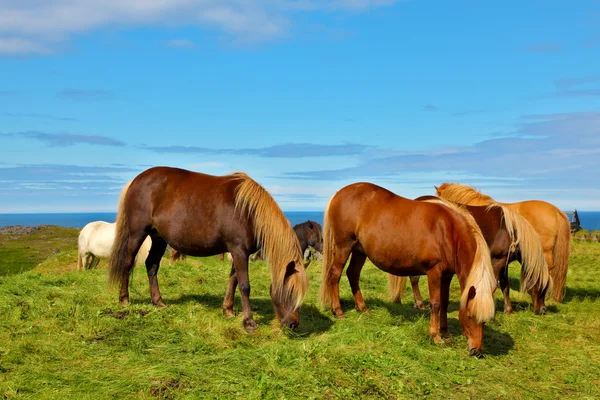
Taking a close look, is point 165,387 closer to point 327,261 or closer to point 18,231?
point 327,261

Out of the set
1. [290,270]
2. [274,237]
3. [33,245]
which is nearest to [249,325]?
[290,270]

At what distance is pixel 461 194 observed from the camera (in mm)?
12258

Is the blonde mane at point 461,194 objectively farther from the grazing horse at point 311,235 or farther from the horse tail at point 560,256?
the grazing horse at point 311,235

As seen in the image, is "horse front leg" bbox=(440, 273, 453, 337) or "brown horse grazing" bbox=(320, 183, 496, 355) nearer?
"brown horse grazing" bbox=(320, 183, 496, 355)

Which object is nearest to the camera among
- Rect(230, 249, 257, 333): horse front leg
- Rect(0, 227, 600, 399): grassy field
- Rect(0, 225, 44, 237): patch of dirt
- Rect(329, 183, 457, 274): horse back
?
Rect(0, 227, 600, 399): grassy field

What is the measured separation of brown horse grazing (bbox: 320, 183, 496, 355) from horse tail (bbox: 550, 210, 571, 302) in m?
4.50

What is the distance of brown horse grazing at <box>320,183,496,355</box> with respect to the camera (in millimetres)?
6906

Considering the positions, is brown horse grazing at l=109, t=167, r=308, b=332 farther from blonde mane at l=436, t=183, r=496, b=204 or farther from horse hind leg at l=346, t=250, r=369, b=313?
blonde mane at l=436, t=183, r=496, b=204

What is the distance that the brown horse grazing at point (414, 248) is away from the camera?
691 cm

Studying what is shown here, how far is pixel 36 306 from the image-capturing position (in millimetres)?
8016

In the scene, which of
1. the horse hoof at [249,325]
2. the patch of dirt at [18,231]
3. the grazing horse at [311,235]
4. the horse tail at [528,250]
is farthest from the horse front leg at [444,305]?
the patch of dirt at [18,231]

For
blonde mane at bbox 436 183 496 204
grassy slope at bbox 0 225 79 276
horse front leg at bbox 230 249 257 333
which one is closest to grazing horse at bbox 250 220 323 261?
blonde mane at bbox 436 183 496 204

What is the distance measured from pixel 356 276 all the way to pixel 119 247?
13.3ft

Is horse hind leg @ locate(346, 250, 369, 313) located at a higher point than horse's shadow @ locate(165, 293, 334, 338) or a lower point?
higher
